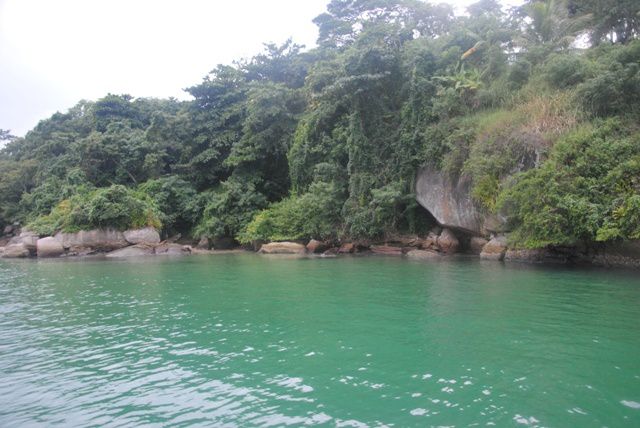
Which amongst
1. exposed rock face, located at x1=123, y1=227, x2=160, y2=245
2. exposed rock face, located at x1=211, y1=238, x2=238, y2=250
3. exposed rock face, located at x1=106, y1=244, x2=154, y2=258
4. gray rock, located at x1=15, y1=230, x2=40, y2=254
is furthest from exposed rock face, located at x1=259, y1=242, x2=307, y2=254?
gray rock, located at x1=15, y1=230, x2=40, y2=254

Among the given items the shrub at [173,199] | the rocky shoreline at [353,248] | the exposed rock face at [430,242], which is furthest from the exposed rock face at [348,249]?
the shrub at [173,199]

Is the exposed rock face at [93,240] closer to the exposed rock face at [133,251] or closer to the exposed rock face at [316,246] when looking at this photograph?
the exposed rock face at [133,251]

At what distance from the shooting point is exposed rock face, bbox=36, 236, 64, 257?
28859 millimetres

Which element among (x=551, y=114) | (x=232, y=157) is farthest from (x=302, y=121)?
(x=551, y=114)

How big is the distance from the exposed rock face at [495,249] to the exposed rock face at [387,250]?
4.92 meters

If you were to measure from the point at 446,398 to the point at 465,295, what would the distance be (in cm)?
610

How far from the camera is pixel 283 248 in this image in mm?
26484

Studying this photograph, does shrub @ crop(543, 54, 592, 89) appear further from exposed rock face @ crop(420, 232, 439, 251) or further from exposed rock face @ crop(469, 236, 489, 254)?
exposed rock face @ crop(420, 232, 439, 251)

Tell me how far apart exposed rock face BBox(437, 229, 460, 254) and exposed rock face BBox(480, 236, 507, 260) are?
2.53 m

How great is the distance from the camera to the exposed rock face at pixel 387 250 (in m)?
23.1

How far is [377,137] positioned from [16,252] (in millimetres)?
24308

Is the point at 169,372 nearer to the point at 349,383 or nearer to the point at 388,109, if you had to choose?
the point at 349,383

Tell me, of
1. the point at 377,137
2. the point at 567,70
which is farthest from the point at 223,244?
the point at 567,70

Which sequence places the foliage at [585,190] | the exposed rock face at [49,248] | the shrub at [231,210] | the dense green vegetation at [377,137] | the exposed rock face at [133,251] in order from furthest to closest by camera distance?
1. the shrub at [231,210]
2. the exposed rock face at [49,248]
3. the exposed rock face at [133,251]
4. the dense green vegetation at [377,137]
5. the foliage at [585,190]
